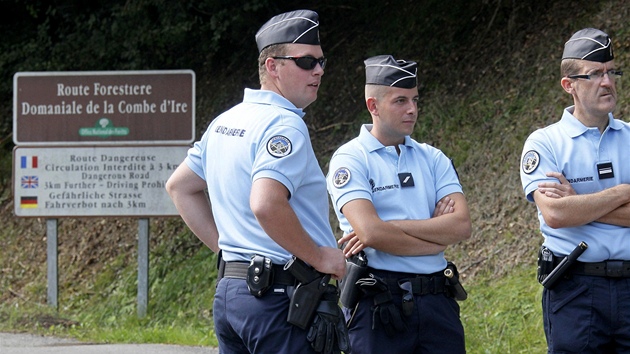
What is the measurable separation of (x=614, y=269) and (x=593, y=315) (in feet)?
0.74

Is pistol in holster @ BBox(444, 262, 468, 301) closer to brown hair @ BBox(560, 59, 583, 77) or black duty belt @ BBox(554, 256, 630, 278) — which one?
black duty belt @ BBox(554, 256, 630, 278)

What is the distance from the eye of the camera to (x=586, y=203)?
435 cm

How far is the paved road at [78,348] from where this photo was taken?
796cm

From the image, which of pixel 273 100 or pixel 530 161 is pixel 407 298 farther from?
pixel 273 100

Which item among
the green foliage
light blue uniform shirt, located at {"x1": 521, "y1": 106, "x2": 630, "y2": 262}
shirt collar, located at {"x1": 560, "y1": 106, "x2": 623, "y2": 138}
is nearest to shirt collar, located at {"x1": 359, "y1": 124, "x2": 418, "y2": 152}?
light blue uniform shirt, located at {"x1": 521, "y1": 106, "x2": 630, "y2": 262}

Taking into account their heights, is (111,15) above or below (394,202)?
above

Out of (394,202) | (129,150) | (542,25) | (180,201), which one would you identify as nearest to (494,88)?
(542,25)

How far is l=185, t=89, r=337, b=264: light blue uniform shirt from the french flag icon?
7.23m

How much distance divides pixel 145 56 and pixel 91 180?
3.72 metres

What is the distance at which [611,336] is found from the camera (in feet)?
14.2

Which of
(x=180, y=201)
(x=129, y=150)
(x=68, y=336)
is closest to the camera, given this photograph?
(x=180, y=201)

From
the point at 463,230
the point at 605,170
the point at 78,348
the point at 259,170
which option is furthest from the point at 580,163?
the point at 78,348

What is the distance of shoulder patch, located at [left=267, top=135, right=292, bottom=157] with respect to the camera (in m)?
3.55

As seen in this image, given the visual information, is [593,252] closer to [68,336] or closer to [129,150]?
[68,336]
